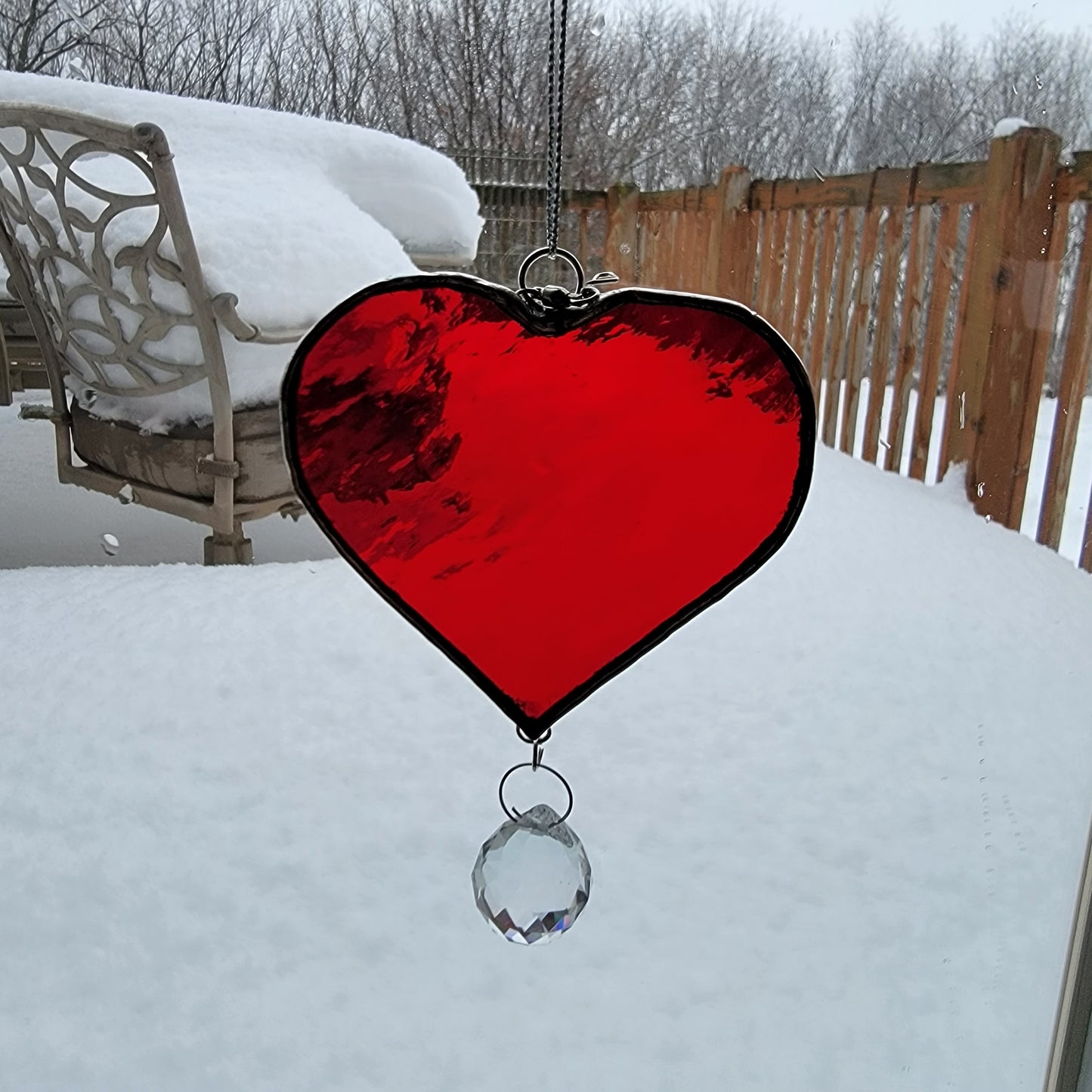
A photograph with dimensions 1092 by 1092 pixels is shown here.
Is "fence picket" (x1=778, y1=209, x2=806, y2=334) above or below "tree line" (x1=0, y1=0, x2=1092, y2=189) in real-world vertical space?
below

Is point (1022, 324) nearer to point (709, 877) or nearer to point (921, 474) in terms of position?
point (921, 474)

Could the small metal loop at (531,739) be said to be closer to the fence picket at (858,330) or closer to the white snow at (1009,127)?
the white snow at (1009,127)

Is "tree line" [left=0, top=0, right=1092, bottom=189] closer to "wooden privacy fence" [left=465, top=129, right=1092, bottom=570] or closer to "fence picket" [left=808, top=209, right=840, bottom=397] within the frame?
"wooden privacy fence" [left=465, top=129, right=1092, bottom=570]

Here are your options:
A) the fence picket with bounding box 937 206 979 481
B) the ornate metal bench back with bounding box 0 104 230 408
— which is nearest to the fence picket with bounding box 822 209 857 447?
the fence picket with bounding box 937 206 979 481

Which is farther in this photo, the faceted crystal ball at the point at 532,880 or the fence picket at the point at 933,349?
the fence picket at the point at 933,349

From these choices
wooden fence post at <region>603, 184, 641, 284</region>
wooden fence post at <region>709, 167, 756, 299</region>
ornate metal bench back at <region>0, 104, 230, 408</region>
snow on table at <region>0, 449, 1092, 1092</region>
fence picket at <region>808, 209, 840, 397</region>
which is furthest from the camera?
fence picket at <region>808, 209, 840, 397</region>

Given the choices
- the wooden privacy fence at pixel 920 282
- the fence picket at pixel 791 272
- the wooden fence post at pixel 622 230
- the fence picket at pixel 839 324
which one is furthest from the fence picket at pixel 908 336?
the wooden fence post at pixel 622 230

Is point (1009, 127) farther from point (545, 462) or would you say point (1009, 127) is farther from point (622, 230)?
point (545, 462)
